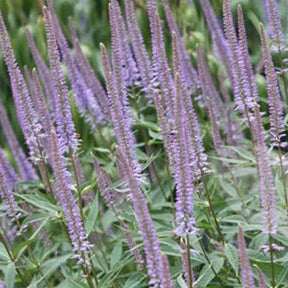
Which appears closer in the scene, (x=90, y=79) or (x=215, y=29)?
(x=90, y=79)

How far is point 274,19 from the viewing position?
3.27 meters

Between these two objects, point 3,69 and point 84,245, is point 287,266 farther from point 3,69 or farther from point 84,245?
point 3,69

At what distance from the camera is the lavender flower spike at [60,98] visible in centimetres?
275

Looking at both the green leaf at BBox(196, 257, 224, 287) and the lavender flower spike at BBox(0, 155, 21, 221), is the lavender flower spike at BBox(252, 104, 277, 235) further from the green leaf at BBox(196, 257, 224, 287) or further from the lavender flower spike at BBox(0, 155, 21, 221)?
the lavender flower spike at BBox(0, 155, 21, 221)

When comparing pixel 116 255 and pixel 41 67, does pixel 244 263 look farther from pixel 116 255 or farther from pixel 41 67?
pixel 41 67

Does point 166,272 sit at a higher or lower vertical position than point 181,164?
lower

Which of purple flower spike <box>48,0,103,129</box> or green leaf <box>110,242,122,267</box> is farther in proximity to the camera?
purple flower spike <box>48,0,103,129</box>

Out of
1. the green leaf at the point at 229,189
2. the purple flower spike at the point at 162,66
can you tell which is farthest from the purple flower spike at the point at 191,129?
the green leaf at the point at 229,189

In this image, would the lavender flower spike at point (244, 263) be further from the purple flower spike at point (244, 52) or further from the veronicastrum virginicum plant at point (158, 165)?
the purple flower spike at point (244, 52)

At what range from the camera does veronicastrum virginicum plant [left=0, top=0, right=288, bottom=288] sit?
88.1 inches

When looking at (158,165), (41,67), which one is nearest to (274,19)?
(41,67)

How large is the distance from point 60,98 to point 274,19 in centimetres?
118

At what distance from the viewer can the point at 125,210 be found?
3496 millimetres

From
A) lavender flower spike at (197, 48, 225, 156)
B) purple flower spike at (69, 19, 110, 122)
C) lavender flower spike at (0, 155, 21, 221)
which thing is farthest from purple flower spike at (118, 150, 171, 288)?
purple flower spike at (69, 19, 110, 122)
